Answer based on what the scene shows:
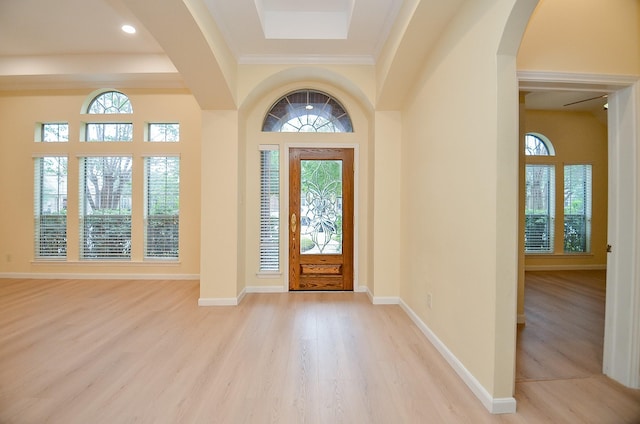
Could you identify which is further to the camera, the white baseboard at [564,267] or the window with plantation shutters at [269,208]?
the white baseboard at [564,267]

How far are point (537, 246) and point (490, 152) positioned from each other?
17.4 feet

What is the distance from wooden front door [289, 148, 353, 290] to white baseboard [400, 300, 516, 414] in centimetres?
165

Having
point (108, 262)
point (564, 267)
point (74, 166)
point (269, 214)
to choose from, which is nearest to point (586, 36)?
point (269, 214)

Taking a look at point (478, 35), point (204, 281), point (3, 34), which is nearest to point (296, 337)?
point (204, 281)

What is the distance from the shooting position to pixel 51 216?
4.89m

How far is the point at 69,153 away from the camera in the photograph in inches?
190

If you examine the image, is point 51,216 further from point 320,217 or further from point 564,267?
point 564,267

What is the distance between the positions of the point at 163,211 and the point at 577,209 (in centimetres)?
816

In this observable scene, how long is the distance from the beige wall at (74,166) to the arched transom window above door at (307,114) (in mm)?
1580

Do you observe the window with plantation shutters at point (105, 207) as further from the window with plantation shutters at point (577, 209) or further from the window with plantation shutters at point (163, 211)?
the window with plantation shutters at point (577, 209)

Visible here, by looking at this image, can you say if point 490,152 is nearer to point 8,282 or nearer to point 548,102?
point 548,102

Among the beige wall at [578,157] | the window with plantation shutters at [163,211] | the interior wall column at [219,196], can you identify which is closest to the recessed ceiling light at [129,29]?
the interior wall column at [219,196]

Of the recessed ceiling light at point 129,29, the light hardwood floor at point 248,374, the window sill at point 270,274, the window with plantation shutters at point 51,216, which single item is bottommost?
the light hardwood floor at point 248,374

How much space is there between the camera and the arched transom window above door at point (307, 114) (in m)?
4.20
